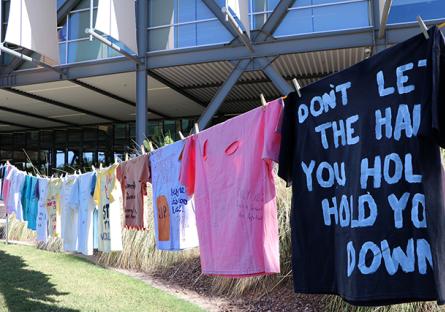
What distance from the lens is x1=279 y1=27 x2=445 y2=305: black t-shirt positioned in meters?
2.10

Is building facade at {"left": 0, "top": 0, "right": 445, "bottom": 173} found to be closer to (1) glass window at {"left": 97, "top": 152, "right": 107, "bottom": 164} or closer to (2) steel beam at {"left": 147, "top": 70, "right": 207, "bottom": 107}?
(2) steel beam at {"left": 147, "top": 70, "right": 207, "bottom": 107}

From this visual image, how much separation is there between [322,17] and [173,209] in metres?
10.2

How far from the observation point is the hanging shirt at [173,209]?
176 inches

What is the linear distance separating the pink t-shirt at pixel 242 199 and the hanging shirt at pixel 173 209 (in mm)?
821

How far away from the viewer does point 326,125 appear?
104 inches

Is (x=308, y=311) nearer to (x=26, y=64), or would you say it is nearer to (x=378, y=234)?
(x=378, y=234)

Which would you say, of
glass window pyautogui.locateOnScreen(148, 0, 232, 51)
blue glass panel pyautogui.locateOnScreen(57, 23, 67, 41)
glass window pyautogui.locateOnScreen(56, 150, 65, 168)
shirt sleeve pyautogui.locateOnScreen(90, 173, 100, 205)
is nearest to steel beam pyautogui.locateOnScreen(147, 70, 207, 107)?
glass window pyautogui.locateOnScreen(148, 0, 232, 51)

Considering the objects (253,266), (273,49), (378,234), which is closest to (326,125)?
(378,234)

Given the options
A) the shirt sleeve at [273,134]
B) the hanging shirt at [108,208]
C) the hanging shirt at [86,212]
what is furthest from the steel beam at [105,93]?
the shirt sleeve at [273,134]

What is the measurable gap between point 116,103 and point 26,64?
168 inches

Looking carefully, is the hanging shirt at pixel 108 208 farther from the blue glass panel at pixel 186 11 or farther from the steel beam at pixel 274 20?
the blue glass panel at pixel 186 11

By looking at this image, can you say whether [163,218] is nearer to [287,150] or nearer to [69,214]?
[287,150]

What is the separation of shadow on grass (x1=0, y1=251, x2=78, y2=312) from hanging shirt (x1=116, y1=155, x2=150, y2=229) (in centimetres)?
136

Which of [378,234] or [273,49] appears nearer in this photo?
[378,234]
